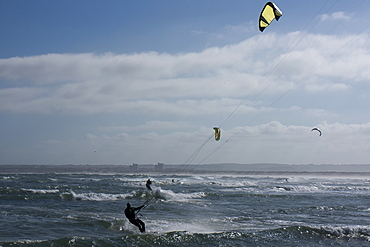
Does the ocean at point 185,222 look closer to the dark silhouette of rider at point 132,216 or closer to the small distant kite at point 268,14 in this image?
the dark silhouette of rider at point 132,216

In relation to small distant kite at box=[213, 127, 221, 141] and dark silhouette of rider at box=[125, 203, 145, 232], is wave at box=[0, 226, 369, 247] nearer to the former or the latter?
dark silhouette of rider at box=[125, 203, 145, 232]

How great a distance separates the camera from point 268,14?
10.8m

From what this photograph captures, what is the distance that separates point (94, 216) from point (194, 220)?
13.0 ft

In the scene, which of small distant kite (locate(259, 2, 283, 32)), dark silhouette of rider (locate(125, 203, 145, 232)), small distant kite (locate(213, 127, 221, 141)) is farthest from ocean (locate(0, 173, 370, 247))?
small distant kite (locate(259, 2, 283, 32))

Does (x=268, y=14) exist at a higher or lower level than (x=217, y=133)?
higher

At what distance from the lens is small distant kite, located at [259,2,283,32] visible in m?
10.7

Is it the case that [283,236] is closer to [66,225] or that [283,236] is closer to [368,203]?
[66,225]

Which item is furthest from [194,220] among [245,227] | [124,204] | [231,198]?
[231,198]

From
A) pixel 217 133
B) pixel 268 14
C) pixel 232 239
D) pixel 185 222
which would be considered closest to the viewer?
pixel 268 14

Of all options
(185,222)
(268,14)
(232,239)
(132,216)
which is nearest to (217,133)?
(185,222)

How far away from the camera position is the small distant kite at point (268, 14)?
35.0 feet

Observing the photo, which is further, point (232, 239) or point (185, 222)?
point (185, 222)

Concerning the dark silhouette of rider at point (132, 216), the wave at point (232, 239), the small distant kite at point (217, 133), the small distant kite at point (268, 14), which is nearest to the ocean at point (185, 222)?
the wave at point (232, 239)

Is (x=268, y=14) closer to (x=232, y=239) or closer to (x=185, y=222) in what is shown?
(x=232, y=239)
